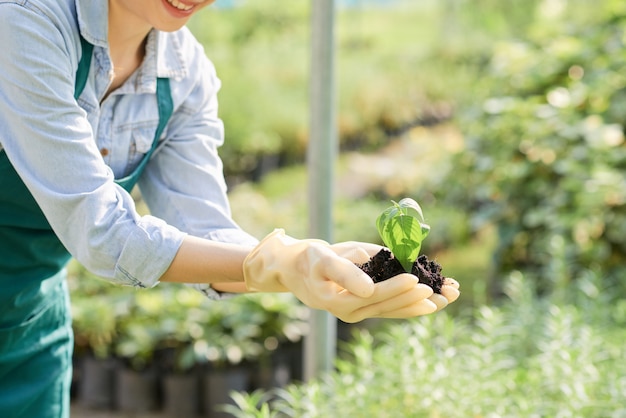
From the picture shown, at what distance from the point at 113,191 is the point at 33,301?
1.51 ft

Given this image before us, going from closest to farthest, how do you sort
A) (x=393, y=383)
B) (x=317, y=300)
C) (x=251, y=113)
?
(x=317, y=300), (x=393, y=383), (x=251, y=113)

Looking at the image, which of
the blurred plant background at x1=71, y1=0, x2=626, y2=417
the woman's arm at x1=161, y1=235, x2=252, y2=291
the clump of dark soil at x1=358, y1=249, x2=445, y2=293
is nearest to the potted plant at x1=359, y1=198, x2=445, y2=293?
the clump of dark soil at x1=358, y1=249, x2=445, y2=293

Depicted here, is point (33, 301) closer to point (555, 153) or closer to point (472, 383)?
point (472, 383)

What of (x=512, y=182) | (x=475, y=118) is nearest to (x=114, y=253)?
(x=512, y=182)

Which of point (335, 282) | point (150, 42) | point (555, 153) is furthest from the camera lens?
point (555, 153)

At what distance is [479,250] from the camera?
16.2 ft

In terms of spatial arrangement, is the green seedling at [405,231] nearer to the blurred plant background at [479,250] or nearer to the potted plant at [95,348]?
the blurred plant background at [479,250]

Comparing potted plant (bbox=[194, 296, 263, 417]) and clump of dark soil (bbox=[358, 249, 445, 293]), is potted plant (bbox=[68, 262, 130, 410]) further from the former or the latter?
clump of dark soil (bbox=[358, 249, 445, 293])

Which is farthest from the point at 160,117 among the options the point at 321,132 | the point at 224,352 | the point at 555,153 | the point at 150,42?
the point at 555,153

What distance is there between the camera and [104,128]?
4.73ft

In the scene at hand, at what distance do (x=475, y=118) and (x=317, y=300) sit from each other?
3.16 meters

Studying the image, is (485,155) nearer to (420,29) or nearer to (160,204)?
(160,204)

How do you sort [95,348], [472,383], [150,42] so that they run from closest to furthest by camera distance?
[150,42]
[472,383]
[95,348]

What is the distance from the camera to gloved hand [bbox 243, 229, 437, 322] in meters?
1.07
